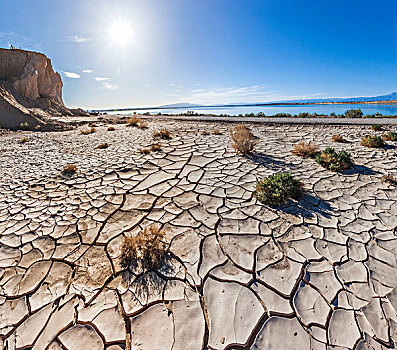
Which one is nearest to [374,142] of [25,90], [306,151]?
[306,151]

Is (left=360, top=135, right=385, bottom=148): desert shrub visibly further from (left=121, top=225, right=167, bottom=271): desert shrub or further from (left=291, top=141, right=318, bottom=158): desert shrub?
(left=121, top=225, right=167, bottom=271): desert shrub

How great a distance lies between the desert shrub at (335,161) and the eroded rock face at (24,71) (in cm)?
2530

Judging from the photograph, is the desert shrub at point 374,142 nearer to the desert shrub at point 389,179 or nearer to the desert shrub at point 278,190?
the desert shrub at point 389,179

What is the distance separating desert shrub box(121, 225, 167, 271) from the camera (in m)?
2.12

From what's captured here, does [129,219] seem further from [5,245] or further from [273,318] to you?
[273,318]

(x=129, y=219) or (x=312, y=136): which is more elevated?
(x=312, y=136)

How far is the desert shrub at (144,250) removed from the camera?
212cm

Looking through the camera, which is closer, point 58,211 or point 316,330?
point 316,330

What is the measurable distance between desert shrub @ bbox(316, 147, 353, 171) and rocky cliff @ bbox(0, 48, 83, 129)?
572 inches

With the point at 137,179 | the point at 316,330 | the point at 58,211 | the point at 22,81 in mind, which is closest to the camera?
the point at 316,330

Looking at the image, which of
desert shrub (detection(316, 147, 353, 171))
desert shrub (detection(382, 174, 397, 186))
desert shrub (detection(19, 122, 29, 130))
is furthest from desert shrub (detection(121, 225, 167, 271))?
desert shrub (detection(19, 122, 29, 130))

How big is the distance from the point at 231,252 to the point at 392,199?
2.97 m

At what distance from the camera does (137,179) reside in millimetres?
4031

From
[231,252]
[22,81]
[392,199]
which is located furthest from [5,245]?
[22,81]
